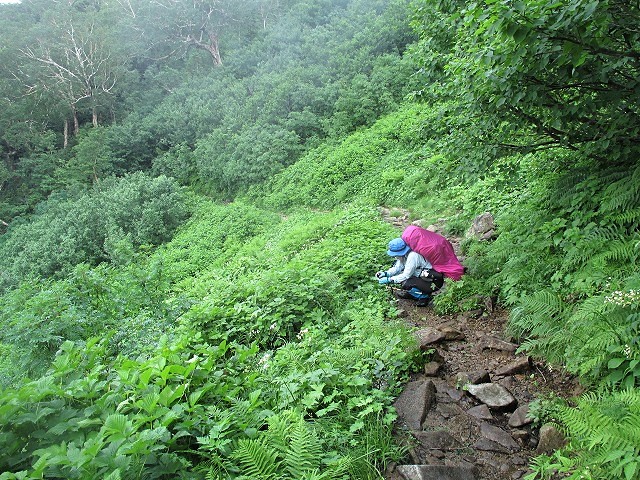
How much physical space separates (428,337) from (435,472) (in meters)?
1.87

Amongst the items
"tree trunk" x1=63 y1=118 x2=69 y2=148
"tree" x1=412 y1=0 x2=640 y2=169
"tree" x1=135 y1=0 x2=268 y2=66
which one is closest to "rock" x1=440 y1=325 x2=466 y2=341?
"tree" x1=412 y1=0 x2=640 y2=169

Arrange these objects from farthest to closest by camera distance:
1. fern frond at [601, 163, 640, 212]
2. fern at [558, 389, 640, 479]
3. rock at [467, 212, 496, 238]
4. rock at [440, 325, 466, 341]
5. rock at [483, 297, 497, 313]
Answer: rock at [467, 212, 496, 238]
rock at [483, 297, 497, 313]
rock at [440, 325, 466, 341]
fern frond at [601, 163, 640, 212]
fern at [558, 389, 640, 479]

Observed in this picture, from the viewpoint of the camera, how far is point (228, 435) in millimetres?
2848

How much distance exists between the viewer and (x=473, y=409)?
3.58 m

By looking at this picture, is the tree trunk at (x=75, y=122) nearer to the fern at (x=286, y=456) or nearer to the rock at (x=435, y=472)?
the fern at (x=286, y=456)

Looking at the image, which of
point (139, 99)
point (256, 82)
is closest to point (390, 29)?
point (256, 82)

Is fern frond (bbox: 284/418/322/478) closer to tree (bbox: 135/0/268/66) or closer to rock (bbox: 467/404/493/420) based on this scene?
rock (bbox: 467/404/493/420)

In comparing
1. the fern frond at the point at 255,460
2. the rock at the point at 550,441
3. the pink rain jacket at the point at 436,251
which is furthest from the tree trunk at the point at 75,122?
the rock at the point at 550,441

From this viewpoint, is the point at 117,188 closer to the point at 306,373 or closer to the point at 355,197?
the point at 355,197

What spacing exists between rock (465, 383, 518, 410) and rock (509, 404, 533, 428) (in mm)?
96

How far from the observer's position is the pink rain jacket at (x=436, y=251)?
241 inches

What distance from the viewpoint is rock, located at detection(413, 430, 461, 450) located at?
3.16 meters

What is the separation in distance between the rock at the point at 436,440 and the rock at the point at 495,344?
147 cm

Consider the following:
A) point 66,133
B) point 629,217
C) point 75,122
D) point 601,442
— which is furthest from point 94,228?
point 601,442
